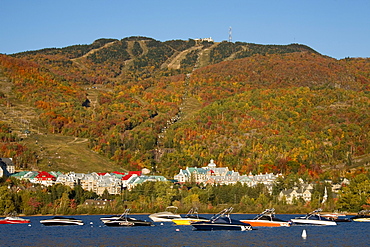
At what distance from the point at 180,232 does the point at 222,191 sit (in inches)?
2310

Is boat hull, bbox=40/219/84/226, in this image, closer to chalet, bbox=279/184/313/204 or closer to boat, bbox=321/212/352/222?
boat, bbox=321/212/352/222

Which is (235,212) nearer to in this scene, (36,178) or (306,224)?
(306,224)

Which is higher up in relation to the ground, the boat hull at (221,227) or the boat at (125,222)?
the boat at (125,222)

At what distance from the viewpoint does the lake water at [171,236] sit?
85.4m

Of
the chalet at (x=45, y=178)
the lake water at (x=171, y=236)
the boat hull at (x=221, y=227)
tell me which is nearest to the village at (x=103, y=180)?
the chalet at (x=45, y=178)

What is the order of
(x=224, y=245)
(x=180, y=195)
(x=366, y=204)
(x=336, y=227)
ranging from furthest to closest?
(x=180, y=195) → (x=366, y=204) → (x=336, y=227) → (x=224, y=245)

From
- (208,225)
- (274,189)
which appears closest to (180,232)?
(208,225)

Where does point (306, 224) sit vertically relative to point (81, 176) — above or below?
below

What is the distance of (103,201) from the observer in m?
156

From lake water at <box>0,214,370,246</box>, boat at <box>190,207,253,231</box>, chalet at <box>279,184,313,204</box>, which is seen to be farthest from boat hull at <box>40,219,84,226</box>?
chalet at <box>279,184,313,204</box>

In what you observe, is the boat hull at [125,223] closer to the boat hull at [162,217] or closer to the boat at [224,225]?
the boat hull at [162,217]

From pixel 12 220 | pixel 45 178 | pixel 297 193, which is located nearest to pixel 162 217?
pixel 12 220

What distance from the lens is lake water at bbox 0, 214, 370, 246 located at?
85438 mm

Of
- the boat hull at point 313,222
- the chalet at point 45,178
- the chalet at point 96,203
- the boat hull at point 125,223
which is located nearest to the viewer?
the boat hull at point 125,223
